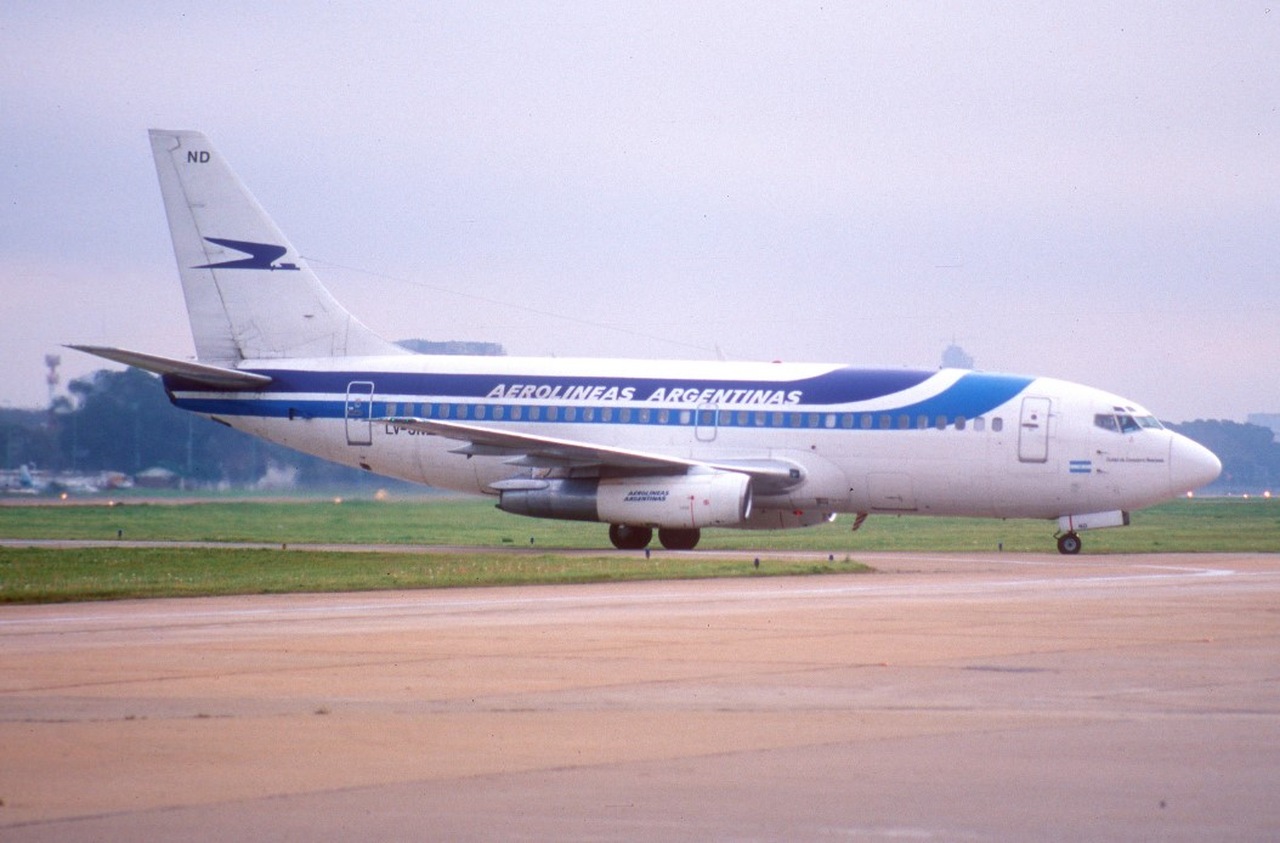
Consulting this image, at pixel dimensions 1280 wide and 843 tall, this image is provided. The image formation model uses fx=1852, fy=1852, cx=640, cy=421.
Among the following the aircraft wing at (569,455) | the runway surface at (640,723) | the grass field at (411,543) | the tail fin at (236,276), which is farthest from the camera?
the tail fin at (236,276)

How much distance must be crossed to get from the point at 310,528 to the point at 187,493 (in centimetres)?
1648

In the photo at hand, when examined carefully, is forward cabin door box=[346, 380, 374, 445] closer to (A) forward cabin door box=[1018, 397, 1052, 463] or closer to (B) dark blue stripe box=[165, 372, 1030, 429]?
(B) dark blue stripe box=[165, 372, 1030, 429]

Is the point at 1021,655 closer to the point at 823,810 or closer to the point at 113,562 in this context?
the point at 823,810

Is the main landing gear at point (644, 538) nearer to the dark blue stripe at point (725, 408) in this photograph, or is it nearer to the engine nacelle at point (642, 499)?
the engine nacelle at point (642, 499)

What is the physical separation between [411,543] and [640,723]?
27.3 m

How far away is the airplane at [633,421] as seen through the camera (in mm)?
33938

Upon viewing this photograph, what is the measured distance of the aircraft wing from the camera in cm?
3322

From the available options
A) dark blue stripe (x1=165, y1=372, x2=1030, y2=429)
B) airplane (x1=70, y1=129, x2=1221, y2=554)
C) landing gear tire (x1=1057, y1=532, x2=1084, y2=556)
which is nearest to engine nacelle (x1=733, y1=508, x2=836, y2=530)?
airplane (x1=70, y1=129, x2=1221, y2=554)

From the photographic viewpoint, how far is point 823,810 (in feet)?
25.2

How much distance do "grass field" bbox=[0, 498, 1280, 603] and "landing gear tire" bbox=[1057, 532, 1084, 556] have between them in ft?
1.84

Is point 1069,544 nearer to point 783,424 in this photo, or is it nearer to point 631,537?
point 783,424

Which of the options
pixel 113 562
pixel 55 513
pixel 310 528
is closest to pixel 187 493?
pixel 55 513

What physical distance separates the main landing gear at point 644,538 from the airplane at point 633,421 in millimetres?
42

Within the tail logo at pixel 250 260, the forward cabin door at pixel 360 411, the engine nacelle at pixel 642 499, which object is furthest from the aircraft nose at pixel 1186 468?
the tail logo at pixel 250 260
